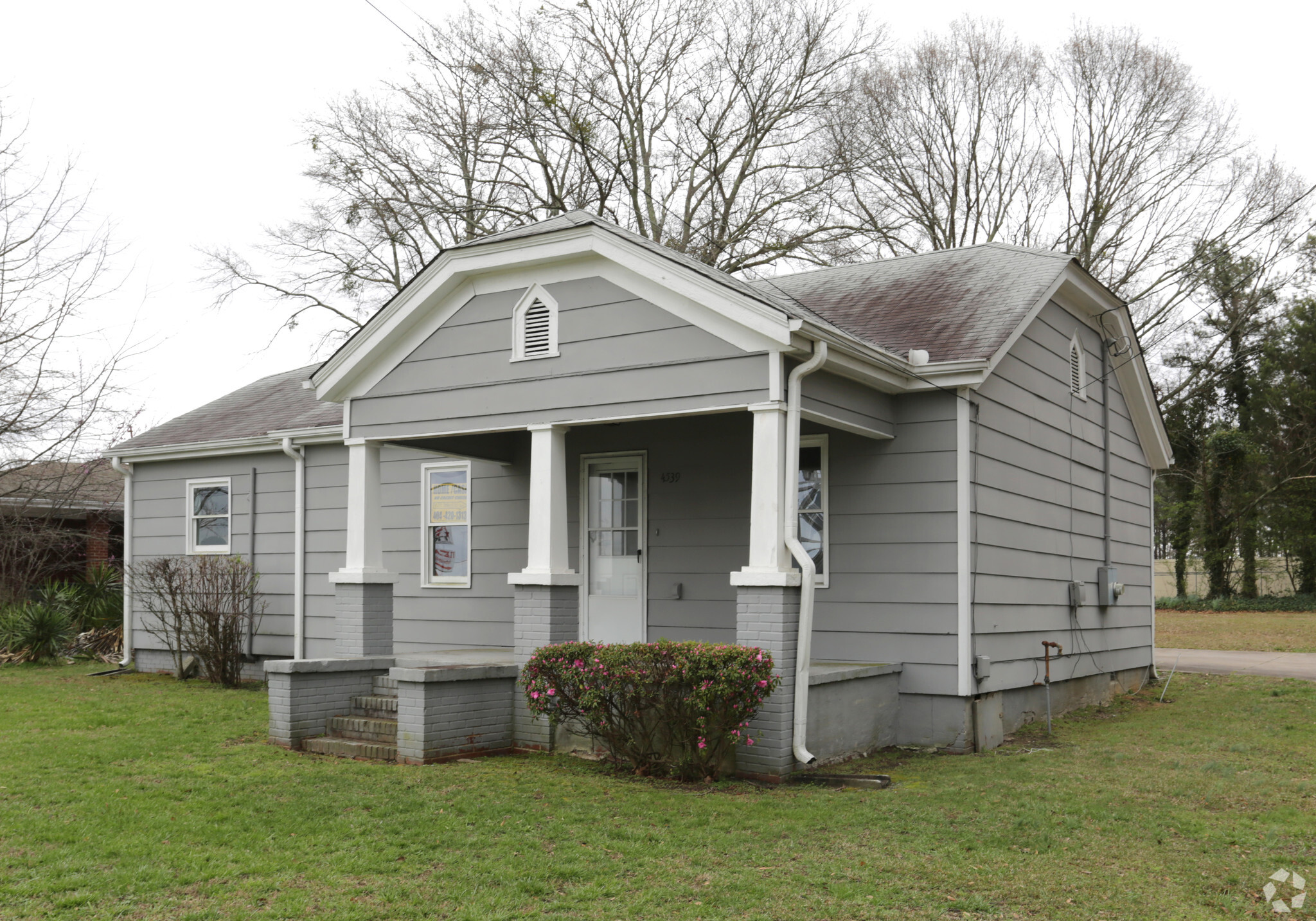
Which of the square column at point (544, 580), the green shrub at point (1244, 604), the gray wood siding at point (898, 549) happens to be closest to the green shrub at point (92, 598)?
the square column at point (544, 580)

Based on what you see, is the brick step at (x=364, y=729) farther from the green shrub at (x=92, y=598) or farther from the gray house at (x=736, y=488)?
the green shrub at (x=92, y=598)

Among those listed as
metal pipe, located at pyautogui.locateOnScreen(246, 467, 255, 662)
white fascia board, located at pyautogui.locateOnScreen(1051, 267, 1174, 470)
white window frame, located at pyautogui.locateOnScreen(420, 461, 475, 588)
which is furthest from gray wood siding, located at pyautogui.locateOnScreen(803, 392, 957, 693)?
metal pipe, located at pyautogui.locateOnScreen(246, 467, 255, 662)

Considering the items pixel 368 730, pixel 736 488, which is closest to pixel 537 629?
pixel 368 730

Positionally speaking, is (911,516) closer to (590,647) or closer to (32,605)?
(590,647)

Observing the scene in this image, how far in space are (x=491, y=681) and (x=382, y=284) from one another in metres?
16.0

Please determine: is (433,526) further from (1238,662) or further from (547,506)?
(1238,662)

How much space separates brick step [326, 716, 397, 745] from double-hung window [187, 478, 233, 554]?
19.9 ft

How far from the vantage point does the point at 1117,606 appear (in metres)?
13.0

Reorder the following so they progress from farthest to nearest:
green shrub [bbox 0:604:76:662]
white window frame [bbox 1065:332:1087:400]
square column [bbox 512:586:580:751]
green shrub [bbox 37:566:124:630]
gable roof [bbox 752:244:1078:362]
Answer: green shrub [bbox 37:566:124:630]
green shrub [bbox 0:604:76:662]
white window frame [bbox 1065:332:1087:400]
gable roof [bbox 752:244:1078:362]
square column [bbox 512:586:580:751]

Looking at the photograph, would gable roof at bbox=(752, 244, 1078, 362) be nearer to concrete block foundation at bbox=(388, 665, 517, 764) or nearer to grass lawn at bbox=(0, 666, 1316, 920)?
grass lawn at bbox=(0, 666, 1316, 920)

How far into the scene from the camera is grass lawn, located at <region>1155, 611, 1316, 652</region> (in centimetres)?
2034

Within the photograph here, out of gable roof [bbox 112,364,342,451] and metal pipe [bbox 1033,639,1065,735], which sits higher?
gable roof [bbox 112,364,342,451]

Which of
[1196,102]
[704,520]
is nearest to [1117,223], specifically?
[1196,102]

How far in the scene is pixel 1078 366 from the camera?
40.1 ft
